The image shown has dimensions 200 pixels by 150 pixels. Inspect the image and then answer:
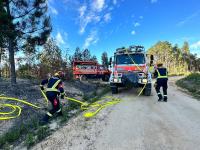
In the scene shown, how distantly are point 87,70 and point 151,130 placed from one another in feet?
68.8

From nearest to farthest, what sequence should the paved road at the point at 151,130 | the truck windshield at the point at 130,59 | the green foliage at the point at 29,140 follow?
1. the paved road at the point at 151,130
2. the green foliage at the point at 29,140
3. the truck windshield at the point at 130,59

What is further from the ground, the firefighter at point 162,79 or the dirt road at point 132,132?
the firefighter at point 162,79

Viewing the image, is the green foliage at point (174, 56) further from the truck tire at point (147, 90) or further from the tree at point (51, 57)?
the truck tire at point (147, 90)

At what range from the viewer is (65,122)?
8445 mm

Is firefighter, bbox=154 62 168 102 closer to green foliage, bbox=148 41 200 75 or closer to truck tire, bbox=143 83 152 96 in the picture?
truck tire, bbox=143 83 152 96

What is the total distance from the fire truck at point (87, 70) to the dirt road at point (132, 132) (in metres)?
17.6

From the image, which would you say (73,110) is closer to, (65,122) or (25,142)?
(65,122)

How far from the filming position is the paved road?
5.82m

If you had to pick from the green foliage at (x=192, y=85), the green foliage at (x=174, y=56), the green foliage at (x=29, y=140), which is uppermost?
the green foliage at (x=174, y=56)

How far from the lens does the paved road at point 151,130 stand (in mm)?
5816

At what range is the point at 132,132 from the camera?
682 cm

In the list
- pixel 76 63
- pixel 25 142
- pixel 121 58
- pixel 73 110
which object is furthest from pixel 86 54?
pixel 25 142

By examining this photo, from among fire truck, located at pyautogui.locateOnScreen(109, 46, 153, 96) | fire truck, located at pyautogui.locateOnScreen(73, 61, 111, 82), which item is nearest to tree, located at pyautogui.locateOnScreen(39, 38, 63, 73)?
fire truck, located at pyautogui.locateOnScreen(73, 61, 111, 82)

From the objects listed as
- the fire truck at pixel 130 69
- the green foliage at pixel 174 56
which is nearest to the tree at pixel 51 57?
the fire truck at pixel 130 69
